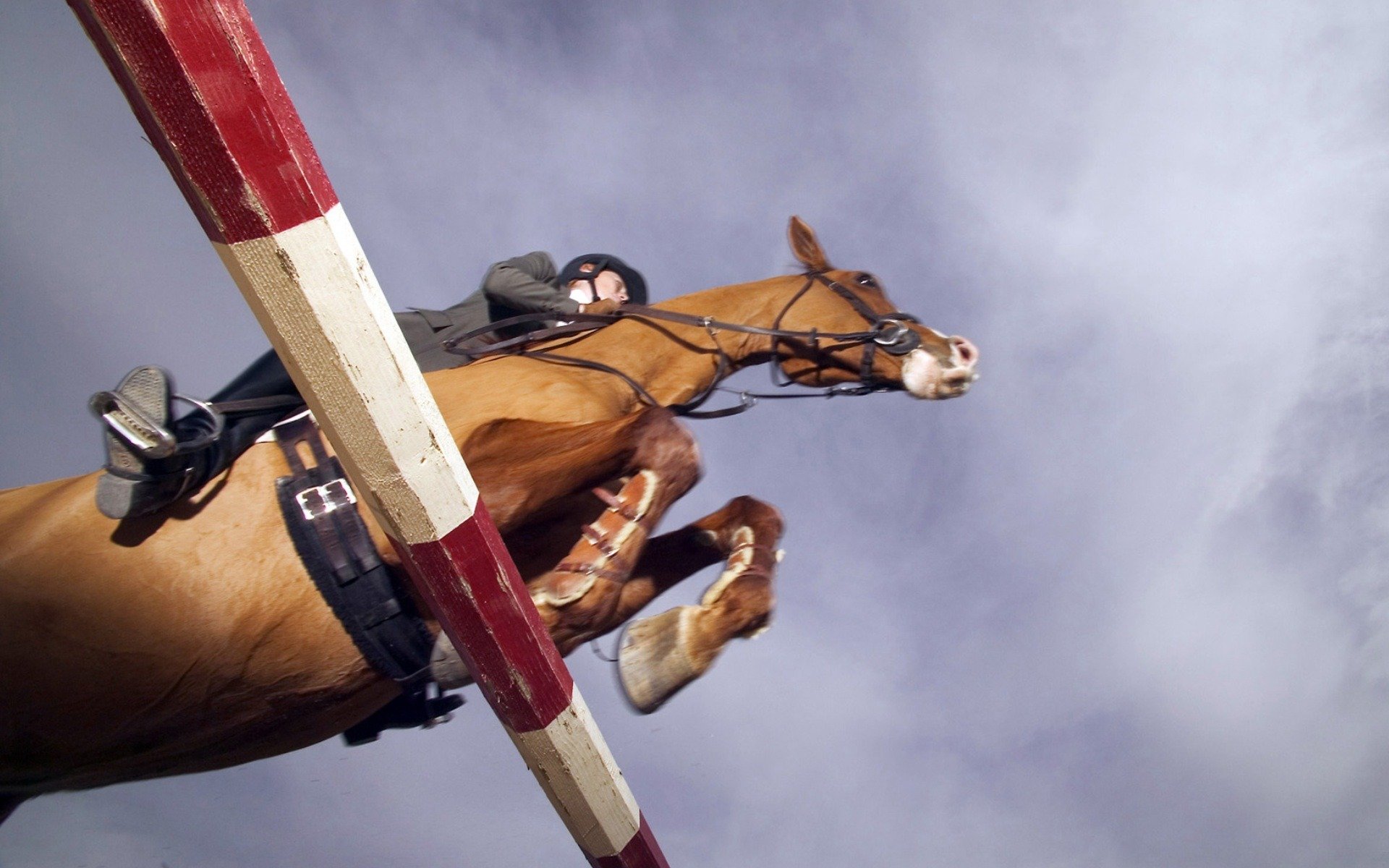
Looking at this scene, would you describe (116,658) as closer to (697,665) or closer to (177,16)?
(697,665)

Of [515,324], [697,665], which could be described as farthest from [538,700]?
[515,324]

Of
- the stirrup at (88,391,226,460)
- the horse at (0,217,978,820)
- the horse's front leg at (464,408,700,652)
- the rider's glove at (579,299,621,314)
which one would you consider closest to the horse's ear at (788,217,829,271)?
the rider's glove at (579,299,621,314)

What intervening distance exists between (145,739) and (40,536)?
0.78 meters

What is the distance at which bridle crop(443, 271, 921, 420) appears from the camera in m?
3.77

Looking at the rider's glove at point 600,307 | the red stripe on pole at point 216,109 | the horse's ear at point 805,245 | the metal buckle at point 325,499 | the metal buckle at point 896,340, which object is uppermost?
the red stripe on pole at point 216,109

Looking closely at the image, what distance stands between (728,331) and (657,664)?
1860 mm

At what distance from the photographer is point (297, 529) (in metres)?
2.80

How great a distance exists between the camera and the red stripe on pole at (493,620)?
2080 mm

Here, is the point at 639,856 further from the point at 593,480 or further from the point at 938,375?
the point at 938,375

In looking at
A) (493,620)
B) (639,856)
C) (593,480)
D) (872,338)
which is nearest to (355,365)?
(493,620)

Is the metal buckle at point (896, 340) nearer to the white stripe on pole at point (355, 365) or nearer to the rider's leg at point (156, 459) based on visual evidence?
the white stripe on pole at point (355, 365)

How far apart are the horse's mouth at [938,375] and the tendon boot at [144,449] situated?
10.5 ft

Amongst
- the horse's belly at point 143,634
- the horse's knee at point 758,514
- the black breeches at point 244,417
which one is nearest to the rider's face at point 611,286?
the horse's knee at point 758,514

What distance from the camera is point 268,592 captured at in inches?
110
